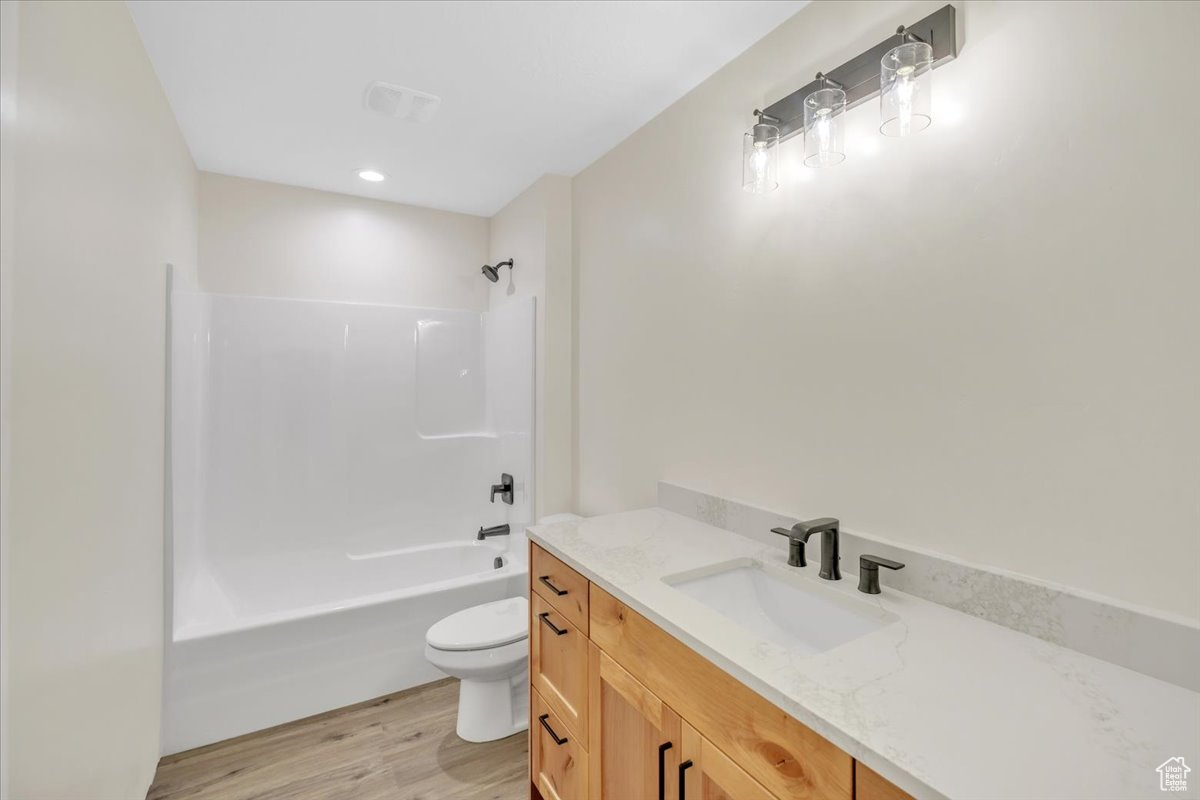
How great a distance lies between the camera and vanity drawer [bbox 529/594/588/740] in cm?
143

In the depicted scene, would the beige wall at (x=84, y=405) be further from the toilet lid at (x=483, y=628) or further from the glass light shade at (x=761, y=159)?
the glass light shade at (x=761, y=159)

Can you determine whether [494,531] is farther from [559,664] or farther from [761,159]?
[761,159]

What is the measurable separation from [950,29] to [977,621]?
125 centimetres

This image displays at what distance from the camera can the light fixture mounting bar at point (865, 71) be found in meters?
1.17

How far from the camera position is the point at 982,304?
3.71ft

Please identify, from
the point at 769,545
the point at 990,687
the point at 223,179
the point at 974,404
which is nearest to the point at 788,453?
the point at 769,545

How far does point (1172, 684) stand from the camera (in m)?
0.86

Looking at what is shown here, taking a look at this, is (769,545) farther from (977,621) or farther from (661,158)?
(661,158)

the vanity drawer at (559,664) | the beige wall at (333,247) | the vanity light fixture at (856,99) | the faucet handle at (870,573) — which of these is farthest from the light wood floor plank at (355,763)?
the vanity light fixture at (856,99)

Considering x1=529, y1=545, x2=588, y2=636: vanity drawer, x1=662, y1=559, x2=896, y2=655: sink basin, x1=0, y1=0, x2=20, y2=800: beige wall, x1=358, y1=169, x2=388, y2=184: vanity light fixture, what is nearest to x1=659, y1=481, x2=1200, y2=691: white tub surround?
x1=662, y1=559, x2=896, y2=655: sink basin

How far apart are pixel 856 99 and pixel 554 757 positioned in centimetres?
198

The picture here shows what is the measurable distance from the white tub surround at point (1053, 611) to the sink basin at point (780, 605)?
5.9 inches

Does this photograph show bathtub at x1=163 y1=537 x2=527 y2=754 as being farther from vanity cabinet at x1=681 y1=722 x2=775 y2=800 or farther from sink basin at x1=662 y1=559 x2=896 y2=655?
vanity cabinet at x1=681 y1=722 x2=775 y2=800

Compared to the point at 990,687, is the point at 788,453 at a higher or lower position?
higher
